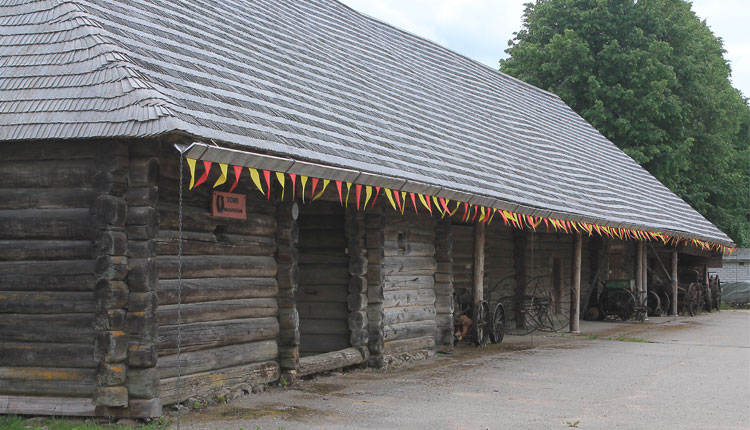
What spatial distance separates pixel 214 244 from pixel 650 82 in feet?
82.7

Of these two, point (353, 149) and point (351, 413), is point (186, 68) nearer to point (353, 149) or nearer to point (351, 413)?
point (353, 149)

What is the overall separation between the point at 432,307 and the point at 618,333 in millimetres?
6502

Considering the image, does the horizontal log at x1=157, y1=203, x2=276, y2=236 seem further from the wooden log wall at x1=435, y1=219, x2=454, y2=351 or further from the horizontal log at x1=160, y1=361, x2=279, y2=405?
the wooden log wall at x1=435, y1=219, x2=454, y2=351

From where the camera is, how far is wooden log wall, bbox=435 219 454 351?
13375 mm

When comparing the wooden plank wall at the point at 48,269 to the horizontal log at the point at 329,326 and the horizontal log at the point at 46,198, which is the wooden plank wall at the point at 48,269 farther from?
the horizontal log at the point at 329,326

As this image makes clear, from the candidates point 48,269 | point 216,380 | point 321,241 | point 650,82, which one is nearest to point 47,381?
point 48,269

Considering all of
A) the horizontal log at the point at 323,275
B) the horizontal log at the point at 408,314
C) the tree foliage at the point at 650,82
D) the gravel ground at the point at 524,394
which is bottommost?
the gravel ground at the point at 524,394

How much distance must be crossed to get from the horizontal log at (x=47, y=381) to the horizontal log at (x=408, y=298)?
491 cm

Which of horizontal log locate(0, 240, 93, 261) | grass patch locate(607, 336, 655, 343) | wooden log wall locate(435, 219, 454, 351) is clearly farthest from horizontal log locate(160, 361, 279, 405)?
grass patch locate(607, 336, 655, 343)

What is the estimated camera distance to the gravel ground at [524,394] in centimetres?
775

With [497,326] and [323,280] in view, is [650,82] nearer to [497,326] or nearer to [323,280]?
[497,326]

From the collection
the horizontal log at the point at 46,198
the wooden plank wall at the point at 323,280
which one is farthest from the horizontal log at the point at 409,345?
the horizontal log at the point at 46,198

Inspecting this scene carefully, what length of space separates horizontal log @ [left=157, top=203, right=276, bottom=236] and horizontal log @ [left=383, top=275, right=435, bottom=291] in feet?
8.62

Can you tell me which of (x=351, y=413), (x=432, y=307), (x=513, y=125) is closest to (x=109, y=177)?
(x=351, y=413)
